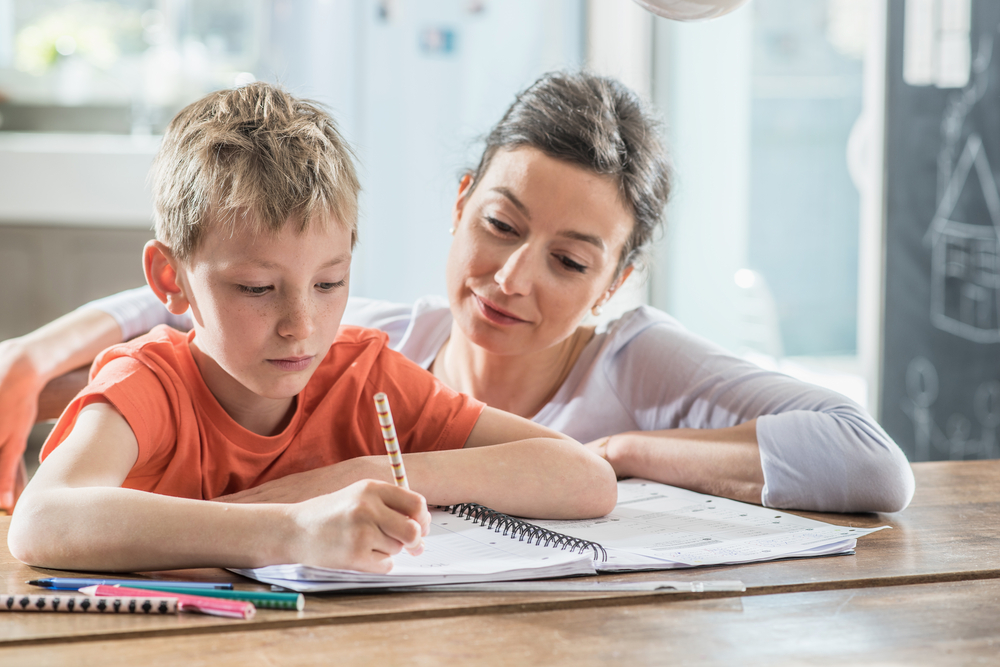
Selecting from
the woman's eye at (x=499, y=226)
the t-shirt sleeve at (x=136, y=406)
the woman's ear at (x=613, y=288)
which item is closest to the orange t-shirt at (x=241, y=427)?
the t-shirt sleeve at (x=136, y=406)

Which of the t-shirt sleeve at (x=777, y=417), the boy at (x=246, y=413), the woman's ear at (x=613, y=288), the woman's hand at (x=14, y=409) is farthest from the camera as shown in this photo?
the woman's ear at (x=613, y=288)

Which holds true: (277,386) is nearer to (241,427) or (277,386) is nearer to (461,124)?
(241,427)

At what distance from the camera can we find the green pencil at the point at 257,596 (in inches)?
23.8

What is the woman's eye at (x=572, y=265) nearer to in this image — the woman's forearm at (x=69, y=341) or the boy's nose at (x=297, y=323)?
the boy's nose at (x=297, y=323)

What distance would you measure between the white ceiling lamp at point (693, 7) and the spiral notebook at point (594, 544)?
48 centimetres

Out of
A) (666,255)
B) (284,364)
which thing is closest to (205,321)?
(284,364)

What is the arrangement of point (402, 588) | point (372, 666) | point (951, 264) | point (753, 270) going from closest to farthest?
point (372, 666) → point (402, 588) → point (951, 264) → point (753, 270)

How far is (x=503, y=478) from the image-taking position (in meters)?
0.82

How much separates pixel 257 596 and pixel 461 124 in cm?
291

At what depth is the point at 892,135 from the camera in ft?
7.82

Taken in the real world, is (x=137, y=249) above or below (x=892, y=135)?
below

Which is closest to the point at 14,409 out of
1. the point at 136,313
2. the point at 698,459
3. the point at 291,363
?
the point at 136,313

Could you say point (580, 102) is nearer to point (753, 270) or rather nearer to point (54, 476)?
point (54, 476)

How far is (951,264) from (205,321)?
1.99 metres
